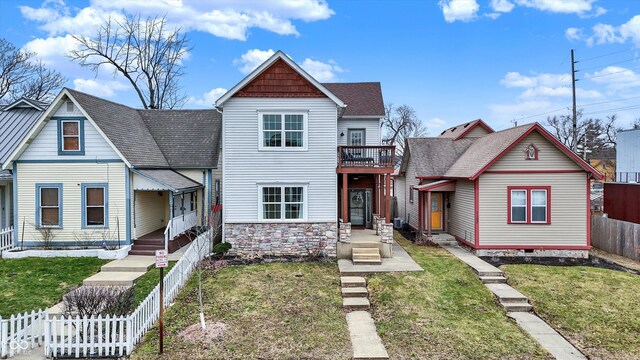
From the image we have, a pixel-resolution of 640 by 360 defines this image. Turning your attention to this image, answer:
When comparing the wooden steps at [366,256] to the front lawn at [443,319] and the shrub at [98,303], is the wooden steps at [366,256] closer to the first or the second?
the front lawn at [443,319]

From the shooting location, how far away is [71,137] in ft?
49.1

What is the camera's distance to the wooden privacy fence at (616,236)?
1544 centimetres

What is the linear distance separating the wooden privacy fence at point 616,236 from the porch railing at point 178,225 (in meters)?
20.1

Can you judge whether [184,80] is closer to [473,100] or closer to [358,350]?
[473,100]

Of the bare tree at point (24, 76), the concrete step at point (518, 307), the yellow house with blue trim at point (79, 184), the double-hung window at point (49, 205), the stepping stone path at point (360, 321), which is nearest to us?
the stepping stone path at point (360, 321)

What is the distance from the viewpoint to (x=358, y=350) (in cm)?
777

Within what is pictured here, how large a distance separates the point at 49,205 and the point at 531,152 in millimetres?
20818

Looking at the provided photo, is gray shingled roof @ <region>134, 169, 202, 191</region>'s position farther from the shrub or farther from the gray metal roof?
the gray metal roof

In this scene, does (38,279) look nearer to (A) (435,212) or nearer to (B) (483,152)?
(A) (435,212)

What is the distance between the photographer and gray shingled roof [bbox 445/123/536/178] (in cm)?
1541

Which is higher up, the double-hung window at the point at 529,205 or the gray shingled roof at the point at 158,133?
the gray shingled roof at the point at 158,133

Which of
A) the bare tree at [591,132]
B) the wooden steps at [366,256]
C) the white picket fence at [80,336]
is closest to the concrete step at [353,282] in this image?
the wooden steps at [366,256]

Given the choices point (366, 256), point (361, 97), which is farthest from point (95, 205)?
point (361, 97)

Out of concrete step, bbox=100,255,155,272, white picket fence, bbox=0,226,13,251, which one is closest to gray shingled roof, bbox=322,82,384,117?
concrete step, bbox=100,255,155,272
